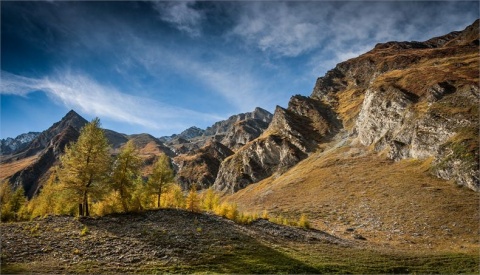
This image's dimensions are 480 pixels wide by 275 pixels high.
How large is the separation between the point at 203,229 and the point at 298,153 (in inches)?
5473

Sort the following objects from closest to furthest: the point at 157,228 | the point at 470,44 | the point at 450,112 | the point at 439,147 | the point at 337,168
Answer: the point at 157,228
the point at 439,147
the point at 450,112
the point at 337,168
the point at 470,44

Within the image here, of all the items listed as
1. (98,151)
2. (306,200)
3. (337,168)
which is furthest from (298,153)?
(98,151)

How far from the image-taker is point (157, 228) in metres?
40.5

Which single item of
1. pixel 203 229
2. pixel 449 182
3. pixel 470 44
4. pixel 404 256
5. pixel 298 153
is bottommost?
pixel 404 256

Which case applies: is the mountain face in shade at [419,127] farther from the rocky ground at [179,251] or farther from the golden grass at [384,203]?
the rocky ground at [179,251]

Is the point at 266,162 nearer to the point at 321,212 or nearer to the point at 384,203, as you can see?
the point at 321,212

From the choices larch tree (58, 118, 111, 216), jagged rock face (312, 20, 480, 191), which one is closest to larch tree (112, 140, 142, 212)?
larch tree (58, 118, 111, 216)

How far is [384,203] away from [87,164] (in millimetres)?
72192

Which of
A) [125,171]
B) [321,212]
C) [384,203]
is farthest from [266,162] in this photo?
[125,171]

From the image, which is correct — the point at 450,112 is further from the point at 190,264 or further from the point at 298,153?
the point at 190,264

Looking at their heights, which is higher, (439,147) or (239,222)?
(439,147)

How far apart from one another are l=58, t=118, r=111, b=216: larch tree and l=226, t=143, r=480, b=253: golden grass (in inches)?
1852

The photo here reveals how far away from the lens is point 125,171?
49594 millimetres

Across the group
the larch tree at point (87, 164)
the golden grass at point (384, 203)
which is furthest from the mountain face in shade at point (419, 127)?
the larch tree at point (87, 164)
